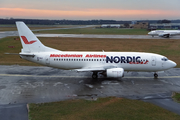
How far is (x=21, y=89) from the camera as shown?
24.1 meters

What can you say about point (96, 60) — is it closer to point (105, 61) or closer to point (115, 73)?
point (105, 61)

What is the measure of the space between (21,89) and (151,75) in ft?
70.8

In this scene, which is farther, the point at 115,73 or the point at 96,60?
the point at 96,60

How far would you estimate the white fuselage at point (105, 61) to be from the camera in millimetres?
28156

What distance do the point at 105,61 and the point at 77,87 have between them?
6.51 m

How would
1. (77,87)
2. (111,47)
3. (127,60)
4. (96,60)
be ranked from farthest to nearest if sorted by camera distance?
1. (111,47)
2. (96,60)
3. (127,60)
4. (77,87)

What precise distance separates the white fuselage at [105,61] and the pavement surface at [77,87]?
2.12 m

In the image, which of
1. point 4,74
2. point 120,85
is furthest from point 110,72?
point 4,74

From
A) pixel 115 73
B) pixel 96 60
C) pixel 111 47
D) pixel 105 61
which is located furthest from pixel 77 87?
pixel 111 47

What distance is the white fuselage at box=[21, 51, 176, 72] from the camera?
28.2 meters

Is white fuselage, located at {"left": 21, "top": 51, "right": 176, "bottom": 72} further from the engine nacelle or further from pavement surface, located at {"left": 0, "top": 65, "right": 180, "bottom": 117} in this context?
pavement surface, located at {"left": 0, "top": 65, "right": 180, "bottom": 117}

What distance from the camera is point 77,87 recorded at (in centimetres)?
2495

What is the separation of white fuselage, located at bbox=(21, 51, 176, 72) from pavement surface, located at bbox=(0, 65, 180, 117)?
6.95 feet

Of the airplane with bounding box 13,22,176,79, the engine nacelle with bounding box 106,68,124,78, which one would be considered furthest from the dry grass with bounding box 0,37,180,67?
the engine nacelle with bounding box 106,68,124,78
